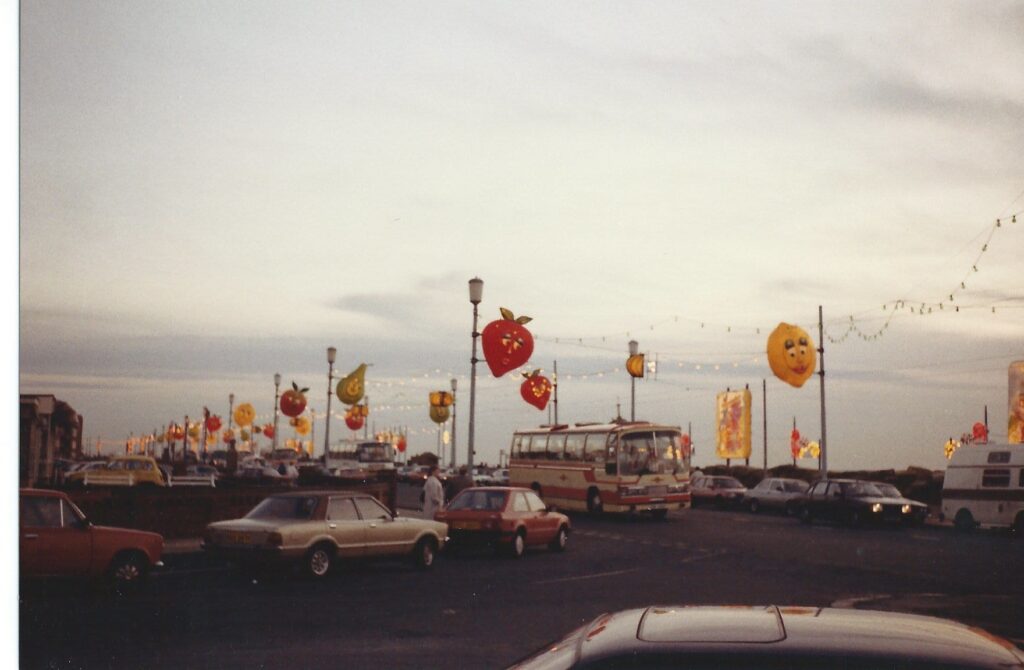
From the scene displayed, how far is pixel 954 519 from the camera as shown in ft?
107

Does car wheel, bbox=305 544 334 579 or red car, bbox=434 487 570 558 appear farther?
red car, bbox=434 487 570 558

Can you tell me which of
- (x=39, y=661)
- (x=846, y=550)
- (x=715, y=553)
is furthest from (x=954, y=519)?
(x=39, y=661)

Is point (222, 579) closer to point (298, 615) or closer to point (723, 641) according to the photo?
point (298, 615)

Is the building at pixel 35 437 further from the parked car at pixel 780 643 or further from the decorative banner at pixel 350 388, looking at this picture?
the parked car at pixel 780 643

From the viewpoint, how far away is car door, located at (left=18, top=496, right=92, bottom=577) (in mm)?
13672

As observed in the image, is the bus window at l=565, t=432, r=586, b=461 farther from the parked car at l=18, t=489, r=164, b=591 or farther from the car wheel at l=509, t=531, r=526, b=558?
the parked car at l=18, t=489, r=164, b=591

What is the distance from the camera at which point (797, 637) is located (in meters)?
3.19

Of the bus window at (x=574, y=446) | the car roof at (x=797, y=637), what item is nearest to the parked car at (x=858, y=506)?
the bus window at (x=574, y=446)

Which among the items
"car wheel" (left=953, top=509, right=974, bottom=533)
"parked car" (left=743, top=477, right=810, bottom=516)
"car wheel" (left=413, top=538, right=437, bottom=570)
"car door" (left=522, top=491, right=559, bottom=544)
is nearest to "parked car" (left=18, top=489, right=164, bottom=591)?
"car wheel" (left=413, top=538, right=437, bottom=570)

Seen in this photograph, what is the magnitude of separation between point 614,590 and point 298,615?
5.14m

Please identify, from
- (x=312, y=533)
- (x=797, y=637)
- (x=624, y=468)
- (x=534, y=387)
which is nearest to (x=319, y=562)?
(x=312, y=533)

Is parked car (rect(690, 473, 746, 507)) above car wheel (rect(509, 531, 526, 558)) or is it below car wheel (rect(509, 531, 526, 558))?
below

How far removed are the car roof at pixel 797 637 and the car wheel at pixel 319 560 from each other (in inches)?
532

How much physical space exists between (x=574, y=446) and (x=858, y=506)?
393 inches
